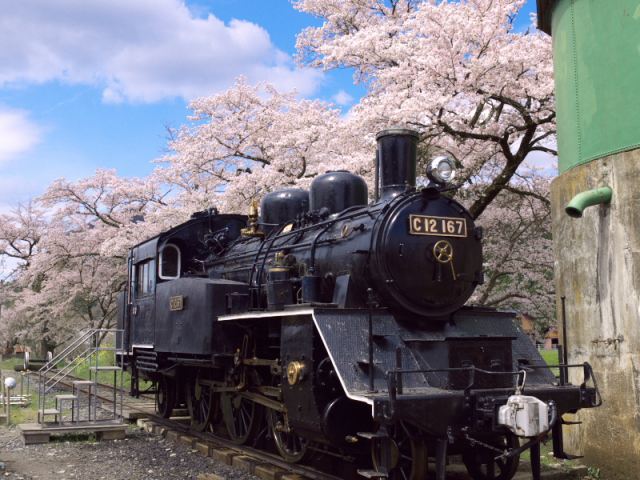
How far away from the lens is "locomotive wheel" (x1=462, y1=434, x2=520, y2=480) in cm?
602

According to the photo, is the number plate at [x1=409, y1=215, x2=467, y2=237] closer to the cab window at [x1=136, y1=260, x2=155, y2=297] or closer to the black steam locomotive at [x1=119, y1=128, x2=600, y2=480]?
the black steam locomotive at [x1=119, y1=128, x2=600, y2=480]

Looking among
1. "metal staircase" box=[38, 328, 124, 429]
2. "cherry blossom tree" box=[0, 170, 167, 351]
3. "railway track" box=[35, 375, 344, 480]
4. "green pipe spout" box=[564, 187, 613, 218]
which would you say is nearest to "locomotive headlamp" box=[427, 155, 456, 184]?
"green pipe spout" box=[564, 187, 613, 218]

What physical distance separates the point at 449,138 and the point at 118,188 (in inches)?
535

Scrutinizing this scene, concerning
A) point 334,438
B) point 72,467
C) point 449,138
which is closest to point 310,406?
point 334,438

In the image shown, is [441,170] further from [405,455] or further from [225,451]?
[225,451]

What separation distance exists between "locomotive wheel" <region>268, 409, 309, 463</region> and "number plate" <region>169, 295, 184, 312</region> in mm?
1995

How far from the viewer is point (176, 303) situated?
349 inches

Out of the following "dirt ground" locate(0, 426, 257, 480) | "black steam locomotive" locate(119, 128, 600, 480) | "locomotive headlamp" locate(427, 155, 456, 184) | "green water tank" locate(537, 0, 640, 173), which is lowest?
"dirt ground" locate(0, 426, 257, 480)

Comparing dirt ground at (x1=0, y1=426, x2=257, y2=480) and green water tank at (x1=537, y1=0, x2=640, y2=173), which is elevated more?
green water tank at (x1=537, y1=0, x2=640, y2=173)

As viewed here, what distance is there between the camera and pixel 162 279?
1012 centimetres

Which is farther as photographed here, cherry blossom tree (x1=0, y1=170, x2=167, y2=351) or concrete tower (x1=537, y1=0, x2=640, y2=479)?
cherry blossom tree (x1=0, y1=170, x2=167, y2=351)

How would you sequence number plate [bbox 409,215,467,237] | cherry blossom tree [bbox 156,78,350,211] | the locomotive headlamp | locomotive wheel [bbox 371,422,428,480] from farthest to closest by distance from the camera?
cherry blossom tree [bbox 156,78,350,211] → the locomotive headlamp → number plate [bbox 409,215,467,237] → locomotive wheel [bbox 371,422,428,480]

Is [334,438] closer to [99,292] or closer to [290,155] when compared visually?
[290,155]

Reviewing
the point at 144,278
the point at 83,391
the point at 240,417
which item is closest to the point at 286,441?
the point at 240,417
